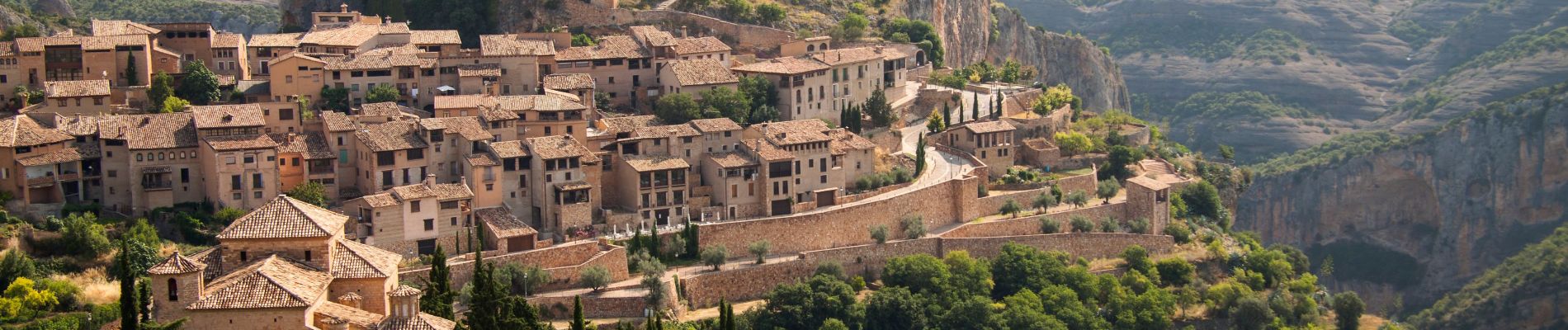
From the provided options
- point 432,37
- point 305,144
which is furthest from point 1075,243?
point 305,144

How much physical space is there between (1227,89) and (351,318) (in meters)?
118

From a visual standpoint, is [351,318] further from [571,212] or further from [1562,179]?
[1562,179]

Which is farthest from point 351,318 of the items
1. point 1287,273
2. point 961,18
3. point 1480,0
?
point 1480,0

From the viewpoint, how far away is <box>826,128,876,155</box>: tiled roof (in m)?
69.6

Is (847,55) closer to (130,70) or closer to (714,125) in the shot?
(714,125)

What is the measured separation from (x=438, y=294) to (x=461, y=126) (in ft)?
54.9

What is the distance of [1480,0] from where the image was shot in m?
166

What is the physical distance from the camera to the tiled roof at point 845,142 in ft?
228

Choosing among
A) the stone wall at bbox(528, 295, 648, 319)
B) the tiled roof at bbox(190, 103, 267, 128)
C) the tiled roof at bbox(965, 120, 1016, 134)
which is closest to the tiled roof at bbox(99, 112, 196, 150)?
the tiled roof at bbox(190, 103, 267, 128)

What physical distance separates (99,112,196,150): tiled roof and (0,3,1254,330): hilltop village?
0.10 m

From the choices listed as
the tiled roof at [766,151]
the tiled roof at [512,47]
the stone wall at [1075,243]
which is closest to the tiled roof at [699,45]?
the tiled roof at [512,47]

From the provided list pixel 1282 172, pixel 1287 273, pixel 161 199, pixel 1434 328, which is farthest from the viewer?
pixel 1282 172

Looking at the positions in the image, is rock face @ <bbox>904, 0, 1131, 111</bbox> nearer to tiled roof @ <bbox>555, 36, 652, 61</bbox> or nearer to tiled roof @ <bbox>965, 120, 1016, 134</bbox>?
tiled roof @ <bbox>965, 120, 1016, 134</bbox>

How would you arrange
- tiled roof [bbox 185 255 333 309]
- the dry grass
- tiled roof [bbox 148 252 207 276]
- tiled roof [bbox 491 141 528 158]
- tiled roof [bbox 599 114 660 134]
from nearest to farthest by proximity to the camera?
1. tiled roof [bbox 185 255 333 309]
2. tiled roof [bbox 148 252 207 276]
3. the dry grass
4. tiled roof [bbox 491 141 528 158]
5. tiled roof [bbox 599 114 660 134]
